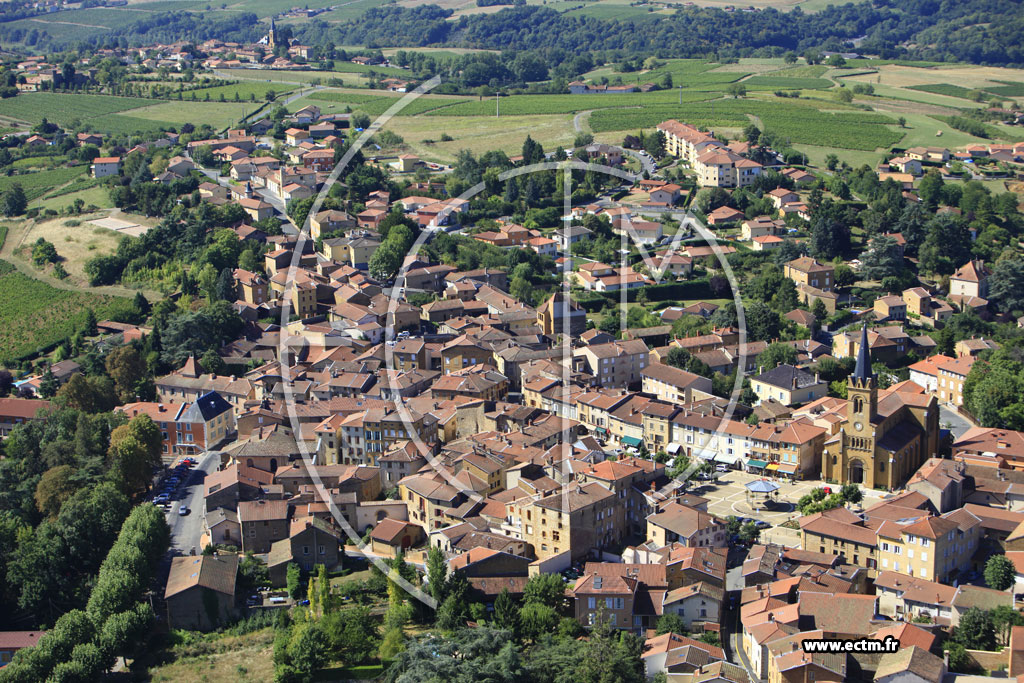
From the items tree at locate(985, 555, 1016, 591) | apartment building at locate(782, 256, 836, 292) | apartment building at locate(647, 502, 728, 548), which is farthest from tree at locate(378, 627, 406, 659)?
apartment building at locate(782, 256, 836, 292)

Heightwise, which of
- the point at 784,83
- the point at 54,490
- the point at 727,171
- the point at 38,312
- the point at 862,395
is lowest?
the point at 54,490

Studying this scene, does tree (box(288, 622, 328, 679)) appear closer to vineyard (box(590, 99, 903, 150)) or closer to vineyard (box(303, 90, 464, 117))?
vineyard (box(590, 99, 903, 150))

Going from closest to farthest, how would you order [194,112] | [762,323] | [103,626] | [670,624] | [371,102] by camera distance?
[670,624]
[103,626]
[762,323]
[194,112]
[371,102]

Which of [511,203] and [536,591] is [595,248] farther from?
[536,591]

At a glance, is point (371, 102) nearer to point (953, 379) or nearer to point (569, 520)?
point (953, 379)

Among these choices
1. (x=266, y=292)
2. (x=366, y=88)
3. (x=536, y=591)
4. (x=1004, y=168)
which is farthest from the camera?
(x=366, y=88)

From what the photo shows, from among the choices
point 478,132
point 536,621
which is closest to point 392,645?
point 536,621

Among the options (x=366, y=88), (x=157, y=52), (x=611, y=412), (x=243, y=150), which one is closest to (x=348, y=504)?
(x=611, y=412)
